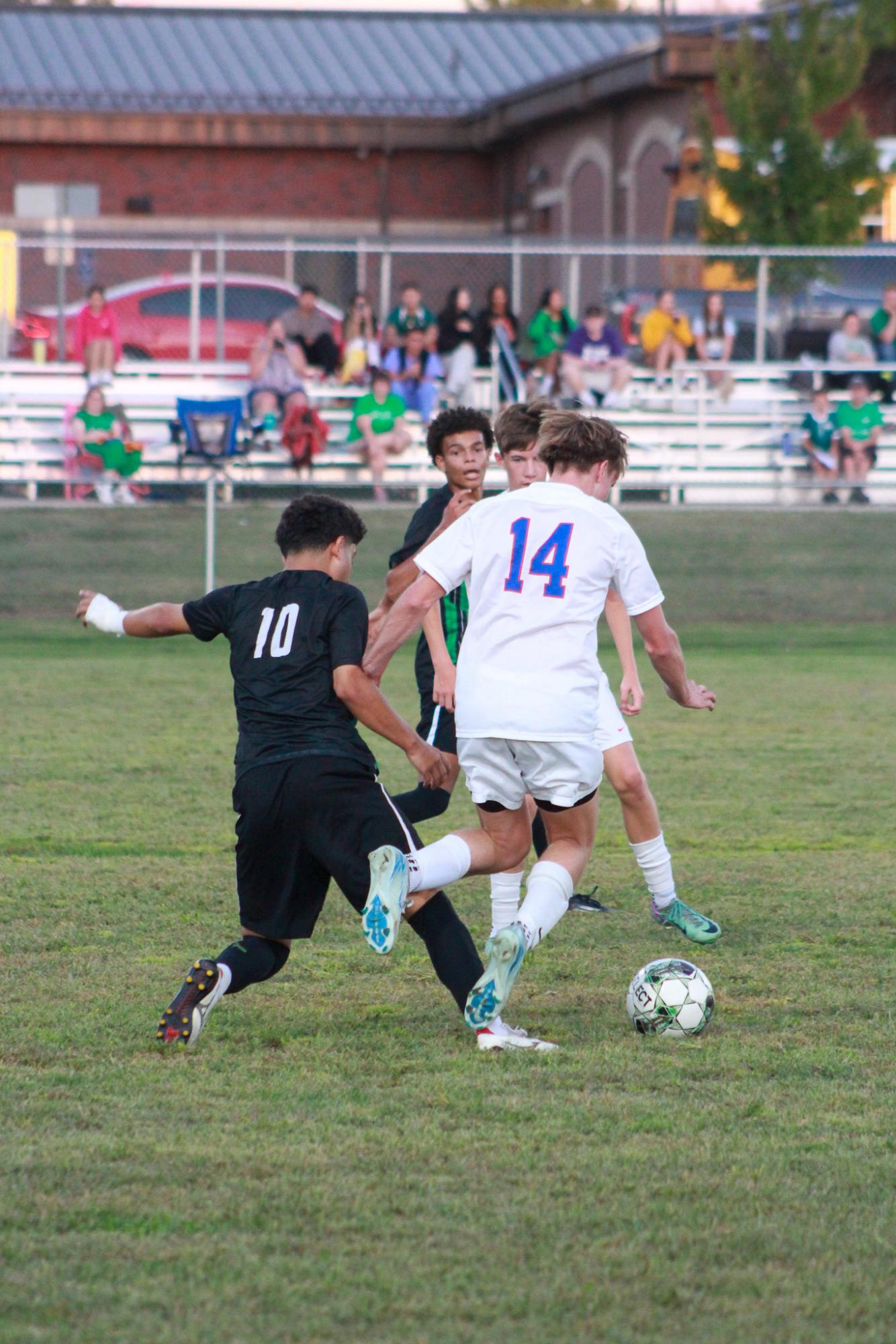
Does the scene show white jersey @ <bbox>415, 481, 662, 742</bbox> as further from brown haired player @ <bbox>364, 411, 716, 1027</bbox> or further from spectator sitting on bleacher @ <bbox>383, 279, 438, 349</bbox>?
spectator sitting on bleacher @ <bbox>383, 279, 438, 349</bbox>

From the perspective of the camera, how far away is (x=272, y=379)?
19203 mm

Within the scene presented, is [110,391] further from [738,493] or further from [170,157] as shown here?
[170,157]

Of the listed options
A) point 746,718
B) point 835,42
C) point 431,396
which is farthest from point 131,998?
point 835,42

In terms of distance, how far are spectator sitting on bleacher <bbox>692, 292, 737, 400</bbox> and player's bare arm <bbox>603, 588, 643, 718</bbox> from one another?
1500cm

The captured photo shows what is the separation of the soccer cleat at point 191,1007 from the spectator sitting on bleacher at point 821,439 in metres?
15.4

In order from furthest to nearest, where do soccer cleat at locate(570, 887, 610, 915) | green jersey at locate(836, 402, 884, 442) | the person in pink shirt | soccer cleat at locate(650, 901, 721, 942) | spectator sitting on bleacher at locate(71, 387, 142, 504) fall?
the person in pink shirt, green jersey at locate(836, 402, 884, 442), spectator sitting on bleacher at locate(71, 387, 142, 504), soccer cleat at locate(570, 887, 610, 915), soccer cleat at locate(650, 901, 721, 942)

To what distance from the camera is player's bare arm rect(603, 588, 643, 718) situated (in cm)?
562

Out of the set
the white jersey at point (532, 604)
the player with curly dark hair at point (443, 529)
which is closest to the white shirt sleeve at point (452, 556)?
the white jersey at point (532, 604)

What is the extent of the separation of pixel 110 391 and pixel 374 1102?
16.6 m

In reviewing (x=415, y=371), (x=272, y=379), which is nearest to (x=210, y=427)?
(x=272, y=379)

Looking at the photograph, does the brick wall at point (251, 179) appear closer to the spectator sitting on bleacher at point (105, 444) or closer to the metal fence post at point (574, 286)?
the metal fence post at point (574, 286)

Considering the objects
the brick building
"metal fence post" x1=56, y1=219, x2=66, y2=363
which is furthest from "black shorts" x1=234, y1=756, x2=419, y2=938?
the brick building

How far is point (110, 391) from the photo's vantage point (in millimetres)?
19859

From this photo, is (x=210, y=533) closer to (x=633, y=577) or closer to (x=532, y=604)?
(x=633, y=577)
